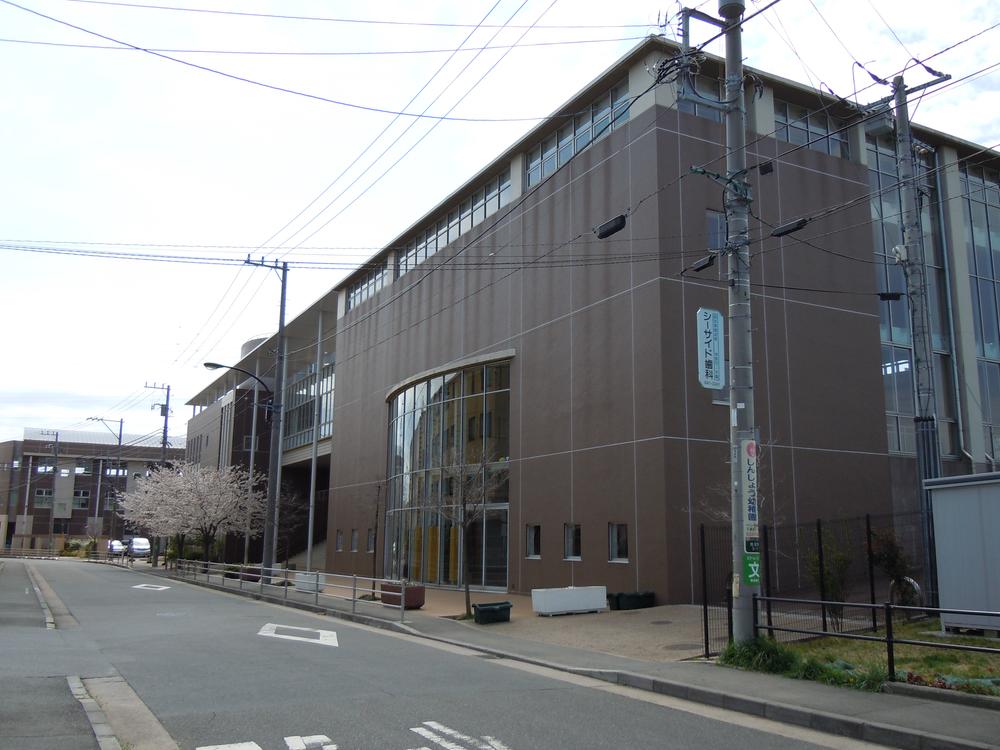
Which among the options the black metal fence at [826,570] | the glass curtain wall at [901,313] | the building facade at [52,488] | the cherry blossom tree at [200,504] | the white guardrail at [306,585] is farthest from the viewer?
the building facade at [52,488]

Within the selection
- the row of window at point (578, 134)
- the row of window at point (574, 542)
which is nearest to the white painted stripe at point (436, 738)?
the row of window at point (574, 542)

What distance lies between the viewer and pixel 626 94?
25594mm

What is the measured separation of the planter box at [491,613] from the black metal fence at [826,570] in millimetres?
4527

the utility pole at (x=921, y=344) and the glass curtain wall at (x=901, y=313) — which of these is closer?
the utility pole at (x=921, y=344)

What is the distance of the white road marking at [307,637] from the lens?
15.6 m

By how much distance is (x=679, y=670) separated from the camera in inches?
472

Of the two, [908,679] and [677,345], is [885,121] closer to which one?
[677,345]

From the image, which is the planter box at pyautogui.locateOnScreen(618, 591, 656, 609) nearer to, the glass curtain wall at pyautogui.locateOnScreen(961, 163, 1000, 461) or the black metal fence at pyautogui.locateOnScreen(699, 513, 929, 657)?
the black metal fence at pyautogui.locateOnScreen(699, 513, 929, 657)

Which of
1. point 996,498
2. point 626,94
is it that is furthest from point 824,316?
point 996,498

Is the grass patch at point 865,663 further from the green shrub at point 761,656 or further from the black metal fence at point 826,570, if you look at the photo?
the black metal fence at point 826,570

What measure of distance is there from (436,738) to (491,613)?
11.3 m

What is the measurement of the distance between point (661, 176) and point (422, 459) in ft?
48.9

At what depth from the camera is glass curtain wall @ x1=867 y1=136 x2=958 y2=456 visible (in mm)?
27516

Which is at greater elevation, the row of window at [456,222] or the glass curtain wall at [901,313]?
the row of window at [456,222]
